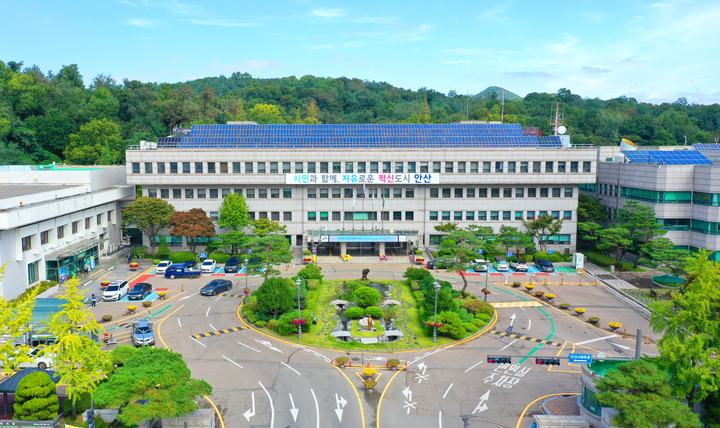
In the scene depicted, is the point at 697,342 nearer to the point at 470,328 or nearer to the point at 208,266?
the point at 470,328

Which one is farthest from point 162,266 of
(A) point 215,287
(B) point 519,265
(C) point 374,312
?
(B) point 519,265

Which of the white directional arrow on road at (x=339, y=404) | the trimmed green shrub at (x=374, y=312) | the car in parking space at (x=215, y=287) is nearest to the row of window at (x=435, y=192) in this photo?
the car in parking space at (x=215, y=287)

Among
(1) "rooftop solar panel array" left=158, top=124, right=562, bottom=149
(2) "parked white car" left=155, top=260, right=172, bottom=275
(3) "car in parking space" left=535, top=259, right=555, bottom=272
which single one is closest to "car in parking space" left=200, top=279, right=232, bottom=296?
(2) "parked white car" left=155, top=260, right=172, bottom=275

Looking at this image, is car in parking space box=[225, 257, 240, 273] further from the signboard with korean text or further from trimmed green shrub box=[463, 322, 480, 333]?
trimmed green shrub box=[463, 322, 480, 333]

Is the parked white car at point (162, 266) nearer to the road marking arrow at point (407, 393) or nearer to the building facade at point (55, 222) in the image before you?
the building facade at point (55, 222)

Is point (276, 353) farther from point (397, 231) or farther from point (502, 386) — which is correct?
point (397, 231)

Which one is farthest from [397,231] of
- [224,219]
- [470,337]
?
[470,337]
